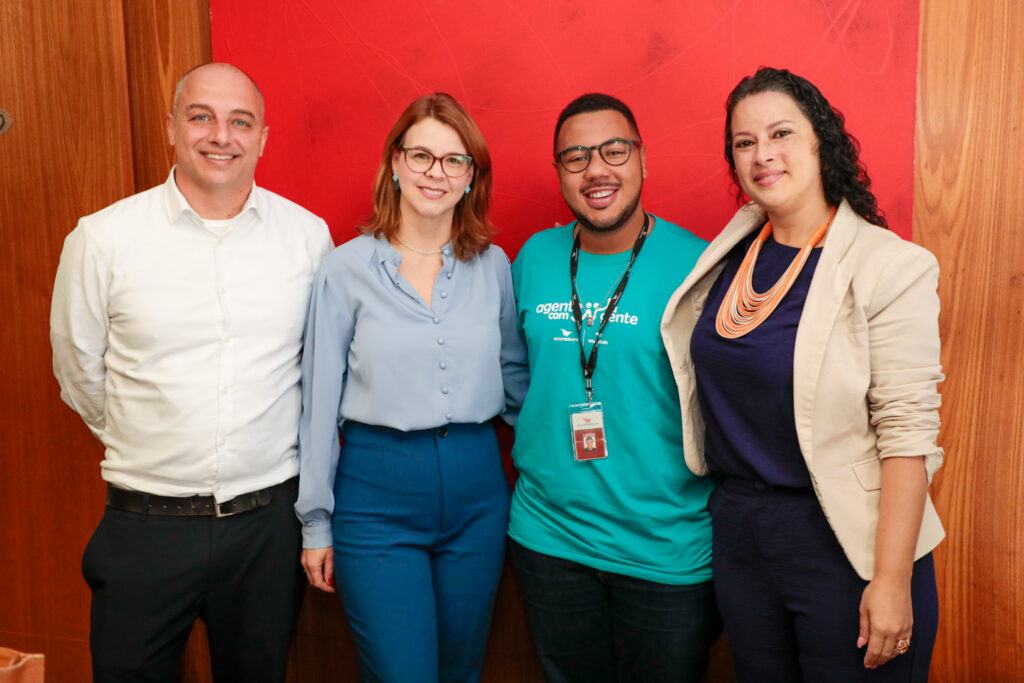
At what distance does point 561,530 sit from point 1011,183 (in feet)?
5.35

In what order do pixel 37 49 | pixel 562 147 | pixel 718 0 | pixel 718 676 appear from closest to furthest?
pixel 562 147 → pixel 718 0 → pixel 718 676 → pixel 37 49

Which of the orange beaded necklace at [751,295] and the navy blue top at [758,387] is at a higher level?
the orange beaded necklace at [751,295]

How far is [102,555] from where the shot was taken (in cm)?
187

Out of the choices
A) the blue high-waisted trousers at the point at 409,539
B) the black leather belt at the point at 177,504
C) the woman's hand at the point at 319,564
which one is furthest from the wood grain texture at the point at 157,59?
the woman's hand at the point at 319,564

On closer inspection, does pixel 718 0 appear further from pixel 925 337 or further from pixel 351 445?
pixel 351 445

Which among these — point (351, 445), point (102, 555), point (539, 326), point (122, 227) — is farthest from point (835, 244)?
point (102, 555)

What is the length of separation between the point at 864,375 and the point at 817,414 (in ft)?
0.41

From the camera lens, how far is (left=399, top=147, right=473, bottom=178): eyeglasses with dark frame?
198cm

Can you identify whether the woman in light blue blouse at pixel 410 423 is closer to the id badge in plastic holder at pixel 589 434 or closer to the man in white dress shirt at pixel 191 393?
the man in white dress shirt at pixel 191 393

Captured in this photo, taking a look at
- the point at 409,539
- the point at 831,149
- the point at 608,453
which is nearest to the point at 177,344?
the point at 409,539

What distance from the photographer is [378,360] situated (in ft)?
6.20

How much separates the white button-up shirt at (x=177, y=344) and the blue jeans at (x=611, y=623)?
785mm

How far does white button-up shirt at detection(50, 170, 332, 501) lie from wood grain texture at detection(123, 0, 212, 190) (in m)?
0.76

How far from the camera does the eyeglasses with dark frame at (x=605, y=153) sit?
77.3 inches
